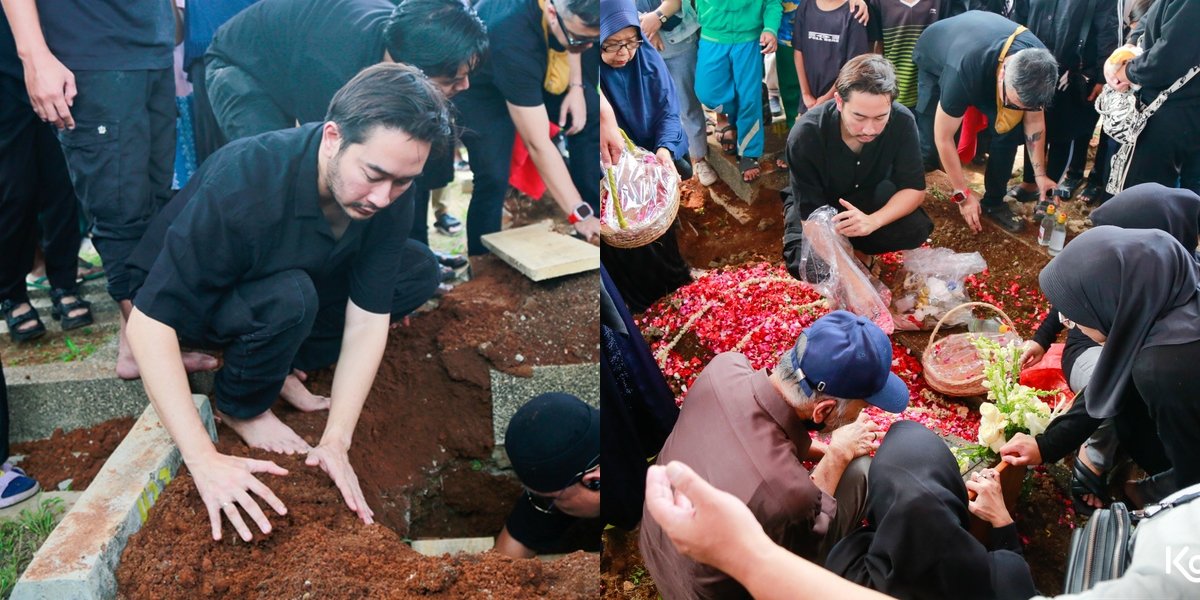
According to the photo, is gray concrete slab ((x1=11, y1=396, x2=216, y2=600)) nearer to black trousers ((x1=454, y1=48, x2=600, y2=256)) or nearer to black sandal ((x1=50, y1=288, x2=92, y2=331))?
black sandal ((x1=50, y1=288, x2=92, y2=331))

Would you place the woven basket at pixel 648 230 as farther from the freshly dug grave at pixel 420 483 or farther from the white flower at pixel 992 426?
the white flower at pixel 992 426

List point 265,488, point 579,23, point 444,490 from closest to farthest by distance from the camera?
point 579,23, point 265,488, point 444,490

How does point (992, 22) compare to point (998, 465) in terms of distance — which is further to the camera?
point (998, 465)

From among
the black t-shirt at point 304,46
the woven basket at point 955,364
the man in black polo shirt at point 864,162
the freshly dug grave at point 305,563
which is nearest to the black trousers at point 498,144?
the black t-shirt at point 304,46

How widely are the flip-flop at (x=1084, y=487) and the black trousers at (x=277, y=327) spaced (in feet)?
5.80

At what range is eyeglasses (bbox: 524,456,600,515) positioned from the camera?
7.30 ft

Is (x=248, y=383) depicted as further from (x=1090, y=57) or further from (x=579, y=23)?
(x=1090, y=57)

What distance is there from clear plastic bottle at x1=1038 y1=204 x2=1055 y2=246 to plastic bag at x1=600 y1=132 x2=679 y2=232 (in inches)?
35.5

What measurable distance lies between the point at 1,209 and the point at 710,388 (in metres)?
1.84

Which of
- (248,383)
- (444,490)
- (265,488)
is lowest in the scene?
(444,490)

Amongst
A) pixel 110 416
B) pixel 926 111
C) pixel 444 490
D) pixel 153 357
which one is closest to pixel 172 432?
pixel 153 357

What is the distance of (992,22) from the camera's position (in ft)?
6.52

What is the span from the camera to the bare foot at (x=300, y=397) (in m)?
2.26

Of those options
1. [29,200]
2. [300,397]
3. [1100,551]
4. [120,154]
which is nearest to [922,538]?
[1100,551]
